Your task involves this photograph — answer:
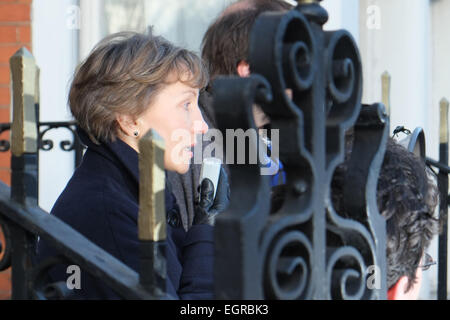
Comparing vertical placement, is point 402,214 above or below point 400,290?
above

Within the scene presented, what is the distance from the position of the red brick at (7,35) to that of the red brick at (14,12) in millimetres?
52

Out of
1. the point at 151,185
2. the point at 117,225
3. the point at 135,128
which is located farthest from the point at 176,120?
the point at 151,185

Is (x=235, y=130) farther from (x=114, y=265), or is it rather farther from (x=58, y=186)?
(x=58, y=186)

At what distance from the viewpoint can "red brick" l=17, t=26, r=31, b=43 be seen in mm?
3934

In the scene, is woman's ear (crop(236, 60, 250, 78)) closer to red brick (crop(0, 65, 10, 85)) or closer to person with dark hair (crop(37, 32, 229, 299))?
person with dark hair (crop(37, 32, 229, 299))

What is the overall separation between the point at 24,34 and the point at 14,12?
5.3 inches

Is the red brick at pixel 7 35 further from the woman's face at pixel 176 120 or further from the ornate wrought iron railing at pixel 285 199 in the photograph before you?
the ornate wrought iron railing at pixel 285 199

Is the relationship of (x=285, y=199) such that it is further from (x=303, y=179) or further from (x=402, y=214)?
(x=402, y=214)

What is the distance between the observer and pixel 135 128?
2.32 meters

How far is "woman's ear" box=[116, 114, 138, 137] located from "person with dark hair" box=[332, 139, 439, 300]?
1.06 meters

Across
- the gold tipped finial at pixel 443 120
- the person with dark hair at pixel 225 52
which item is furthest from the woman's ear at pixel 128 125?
the gold tipped finial at pixel 443 120

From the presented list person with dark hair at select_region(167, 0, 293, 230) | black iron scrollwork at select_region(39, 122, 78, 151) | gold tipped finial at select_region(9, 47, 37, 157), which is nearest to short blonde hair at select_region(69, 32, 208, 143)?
person with dark hair at select_region(167, 0, 293, 230)

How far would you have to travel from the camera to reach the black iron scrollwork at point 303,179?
1.01 m
